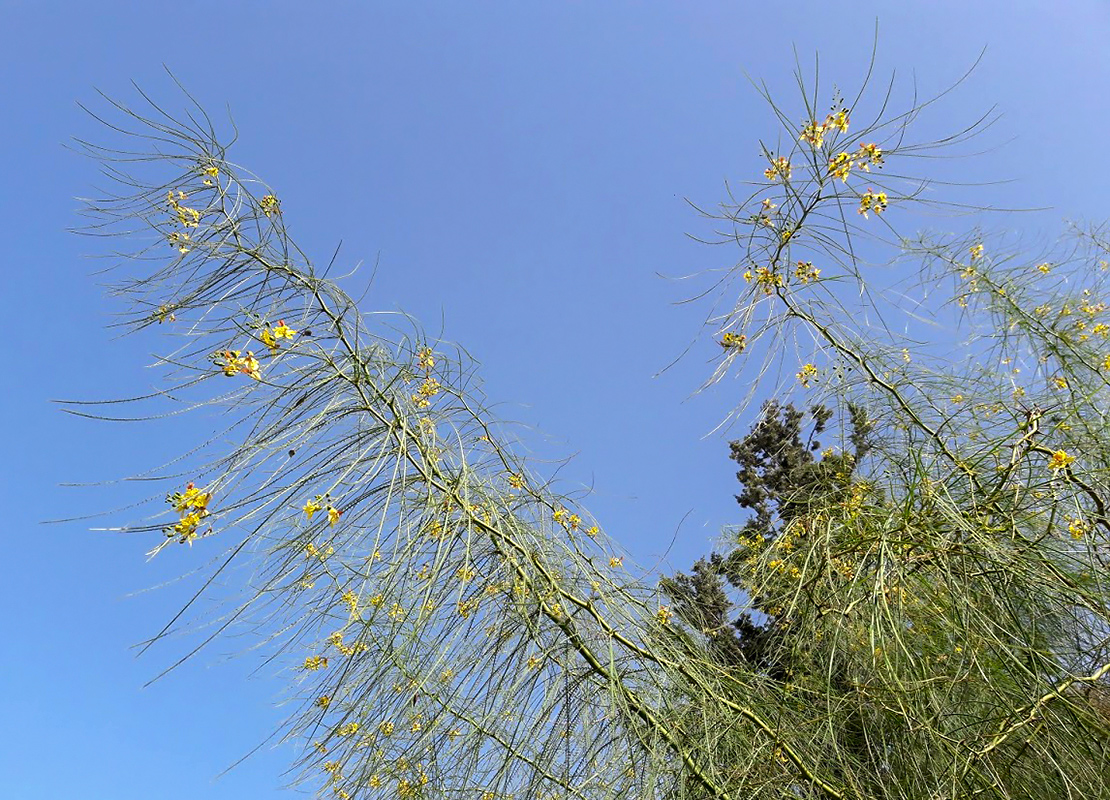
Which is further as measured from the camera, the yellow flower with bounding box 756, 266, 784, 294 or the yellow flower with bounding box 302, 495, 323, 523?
the yellow flower with bounding box 756, 266, 784, 294

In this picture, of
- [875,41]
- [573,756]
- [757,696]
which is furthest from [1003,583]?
[875,41]

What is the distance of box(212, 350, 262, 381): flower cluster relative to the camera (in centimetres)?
114

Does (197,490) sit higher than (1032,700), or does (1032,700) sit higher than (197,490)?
(197,490)

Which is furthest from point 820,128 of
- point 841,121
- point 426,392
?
point 426,392

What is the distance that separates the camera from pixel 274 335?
1.25m

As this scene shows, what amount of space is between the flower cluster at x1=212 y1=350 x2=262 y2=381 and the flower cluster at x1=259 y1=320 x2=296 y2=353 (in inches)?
2.0

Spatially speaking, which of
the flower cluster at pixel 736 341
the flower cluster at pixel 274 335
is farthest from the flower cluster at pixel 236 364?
the flower cluster at pixel 736 341

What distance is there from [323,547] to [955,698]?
126 centimetres

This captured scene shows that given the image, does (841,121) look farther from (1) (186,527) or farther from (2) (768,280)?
(1) (186,527)

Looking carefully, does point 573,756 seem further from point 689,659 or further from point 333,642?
point 333,642

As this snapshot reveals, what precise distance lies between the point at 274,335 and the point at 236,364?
114 millimetres

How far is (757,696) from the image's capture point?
1.61 m

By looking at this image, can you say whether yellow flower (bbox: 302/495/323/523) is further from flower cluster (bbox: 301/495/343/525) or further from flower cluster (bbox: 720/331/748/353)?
flower cluster (bbox: 720/331/748/353)

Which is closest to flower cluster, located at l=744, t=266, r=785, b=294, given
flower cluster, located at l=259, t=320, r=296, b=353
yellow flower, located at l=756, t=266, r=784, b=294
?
yellow flower, located at l=756, t=266, r=784, b=294
